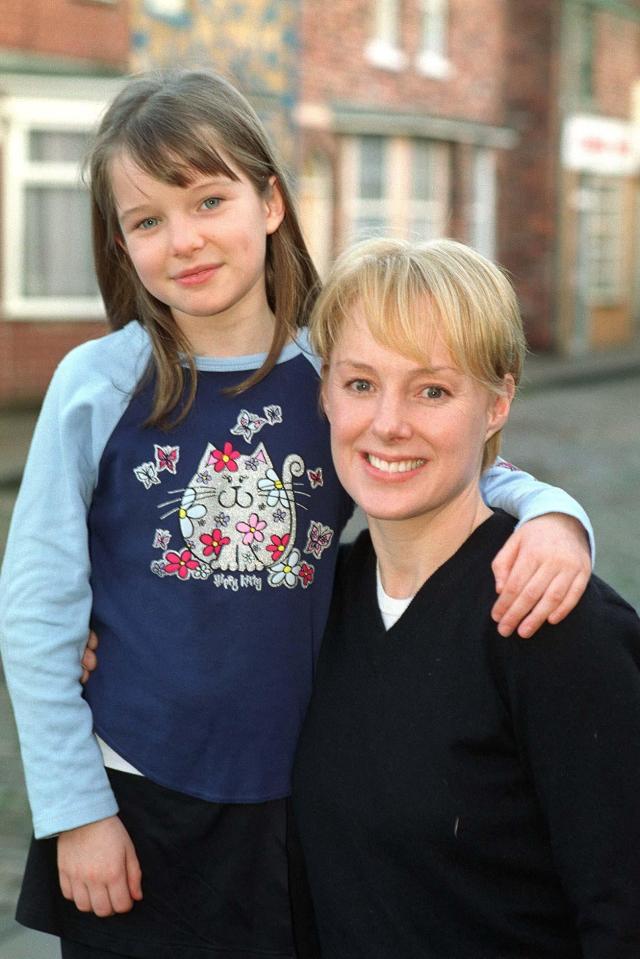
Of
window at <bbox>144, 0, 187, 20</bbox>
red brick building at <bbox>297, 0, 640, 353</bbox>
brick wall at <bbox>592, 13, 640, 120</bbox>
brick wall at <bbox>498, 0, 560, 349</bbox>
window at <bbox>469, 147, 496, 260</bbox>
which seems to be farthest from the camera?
brick wall at <bbox>592, 13, 640, 120</bbox>

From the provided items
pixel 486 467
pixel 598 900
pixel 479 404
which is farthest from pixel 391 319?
pixel 598 900

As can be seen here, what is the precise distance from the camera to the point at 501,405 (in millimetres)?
1878

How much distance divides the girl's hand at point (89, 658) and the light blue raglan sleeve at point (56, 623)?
0.04 m

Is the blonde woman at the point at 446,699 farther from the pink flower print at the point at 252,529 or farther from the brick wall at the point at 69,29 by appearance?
the brick wall at the point at 69,29

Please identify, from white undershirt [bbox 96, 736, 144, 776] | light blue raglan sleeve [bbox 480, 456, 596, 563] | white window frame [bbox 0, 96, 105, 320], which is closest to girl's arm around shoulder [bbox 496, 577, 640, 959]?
light blue raglan sleeve [bbox 480, 456, 596, 563]

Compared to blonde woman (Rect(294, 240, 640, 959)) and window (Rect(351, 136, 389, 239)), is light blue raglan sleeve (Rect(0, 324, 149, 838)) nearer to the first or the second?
blonde woman (Rect(294, 240, 640, 959))

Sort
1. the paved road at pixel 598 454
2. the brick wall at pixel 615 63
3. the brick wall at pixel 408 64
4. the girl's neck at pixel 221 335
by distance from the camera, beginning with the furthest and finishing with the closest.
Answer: the brick wall at pixel 615 63, the brick wall at pixel 408 64, the paved road at pixel 598 454, the girl's neck at pixel 221 335

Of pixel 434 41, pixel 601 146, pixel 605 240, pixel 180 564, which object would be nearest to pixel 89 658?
pixel 180 564

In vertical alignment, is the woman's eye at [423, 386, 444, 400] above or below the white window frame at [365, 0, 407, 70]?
below

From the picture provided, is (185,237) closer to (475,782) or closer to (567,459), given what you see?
(475,782)

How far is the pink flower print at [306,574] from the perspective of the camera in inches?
79.4

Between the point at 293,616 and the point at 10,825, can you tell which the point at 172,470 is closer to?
the point at 293,616

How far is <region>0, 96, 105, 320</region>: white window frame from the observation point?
1480 centimetres

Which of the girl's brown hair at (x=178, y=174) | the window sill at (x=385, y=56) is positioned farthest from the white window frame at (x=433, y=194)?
the girl's brown hair at (x=178, y=174)
